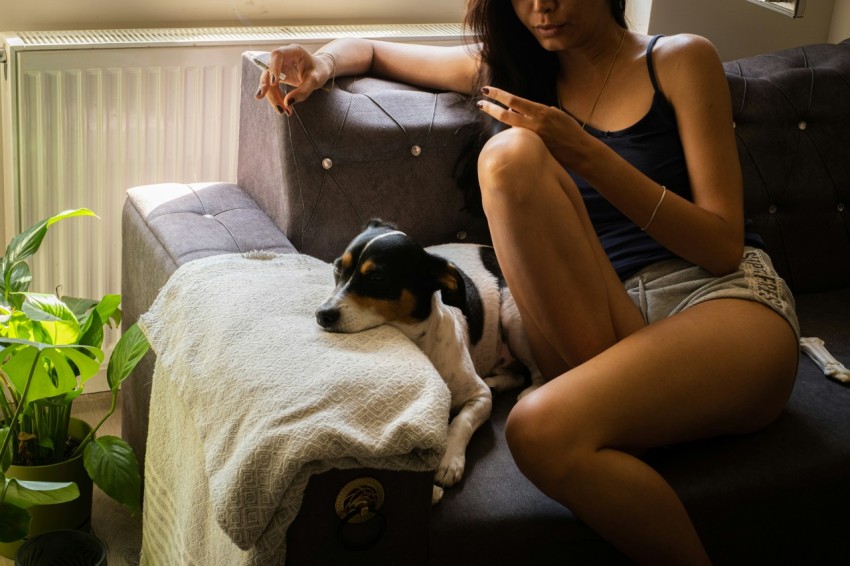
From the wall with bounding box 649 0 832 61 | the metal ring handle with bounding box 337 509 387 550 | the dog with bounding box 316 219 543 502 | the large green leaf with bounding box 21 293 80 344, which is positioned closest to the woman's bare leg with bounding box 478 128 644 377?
the dog with bounding box 316 219 543 502

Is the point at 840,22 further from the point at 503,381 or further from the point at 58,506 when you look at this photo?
the point at 58,506

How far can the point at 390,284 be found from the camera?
1.58 metres

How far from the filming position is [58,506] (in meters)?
2.01

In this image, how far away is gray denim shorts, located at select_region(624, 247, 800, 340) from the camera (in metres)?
1.69

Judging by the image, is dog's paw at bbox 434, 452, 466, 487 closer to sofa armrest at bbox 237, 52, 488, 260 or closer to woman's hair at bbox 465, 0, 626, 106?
sofa armrest at bbox 237, 52, 488, 260

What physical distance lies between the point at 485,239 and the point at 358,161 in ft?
1.15

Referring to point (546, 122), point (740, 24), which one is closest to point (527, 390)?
point (546, 122)

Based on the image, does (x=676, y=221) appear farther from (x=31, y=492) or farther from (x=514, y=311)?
(x=31, y=492)

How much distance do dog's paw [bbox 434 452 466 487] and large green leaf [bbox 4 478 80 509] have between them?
61 centimetres

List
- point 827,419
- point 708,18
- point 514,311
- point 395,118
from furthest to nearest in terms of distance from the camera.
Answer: point 708,18, point 395,118, point 514,311, point 827,419

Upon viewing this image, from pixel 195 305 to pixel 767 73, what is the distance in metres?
1.45

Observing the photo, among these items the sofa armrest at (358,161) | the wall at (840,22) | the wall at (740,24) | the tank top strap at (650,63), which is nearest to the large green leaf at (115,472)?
the sofa armrest at (358,161)

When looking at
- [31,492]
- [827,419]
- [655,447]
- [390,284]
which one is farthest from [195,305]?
[827,419]

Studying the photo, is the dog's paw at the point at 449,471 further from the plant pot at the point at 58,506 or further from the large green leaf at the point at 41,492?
the plant pot at the point at 58,506
